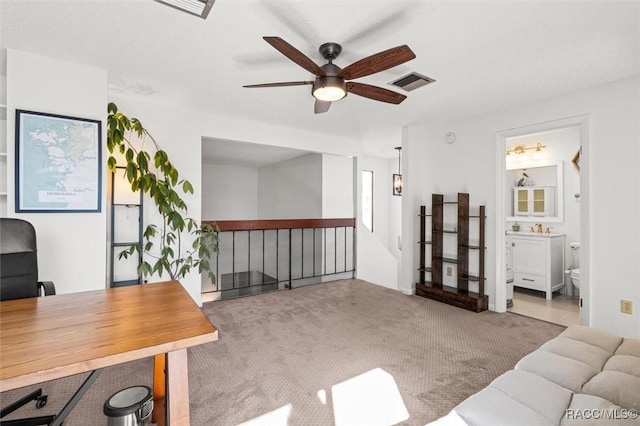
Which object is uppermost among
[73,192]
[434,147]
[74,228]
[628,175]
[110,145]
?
[434,147]

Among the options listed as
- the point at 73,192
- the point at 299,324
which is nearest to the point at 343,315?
the point at 299,324

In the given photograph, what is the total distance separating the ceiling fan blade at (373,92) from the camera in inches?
86.3

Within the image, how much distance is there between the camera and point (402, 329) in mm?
3006

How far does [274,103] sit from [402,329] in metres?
2.77

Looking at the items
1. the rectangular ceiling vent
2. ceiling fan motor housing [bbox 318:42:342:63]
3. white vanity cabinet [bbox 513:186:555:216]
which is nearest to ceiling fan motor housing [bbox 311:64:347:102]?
ceiling fan motor housing [bbox 318:42:342:63]

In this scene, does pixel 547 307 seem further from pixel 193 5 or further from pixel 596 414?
pixel 193 5

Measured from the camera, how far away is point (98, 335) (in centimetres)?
107

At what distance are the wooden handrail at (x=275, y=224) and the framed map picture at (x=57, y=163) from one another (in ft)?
5.01

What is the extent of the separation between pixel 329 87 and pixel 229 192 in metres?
6.27

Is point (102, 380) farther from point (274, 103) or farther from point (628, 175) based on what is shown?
point (628, 175)

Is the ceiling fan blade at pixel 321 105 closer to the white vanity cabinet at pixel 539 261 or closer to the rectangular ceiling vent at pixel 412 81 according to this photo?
the rectangular ceiling vent at pixel 412 81

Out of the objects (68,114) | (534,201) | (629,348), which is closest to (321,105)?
(68,114)

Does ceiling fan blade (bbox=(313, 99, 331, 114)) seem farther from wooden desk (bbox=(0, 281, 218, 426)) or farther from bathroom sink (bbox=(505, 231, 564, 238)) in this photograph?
bathroom sink (bbox=(505, 231, 564, 238))

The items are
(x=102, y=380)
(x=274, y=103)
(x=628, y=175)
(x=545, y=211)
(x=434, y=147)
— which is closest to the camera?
(x=102, y=380)
